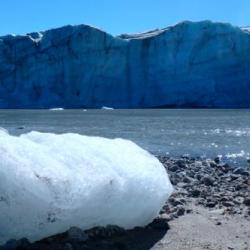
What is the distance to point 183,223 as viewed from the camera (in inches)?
202

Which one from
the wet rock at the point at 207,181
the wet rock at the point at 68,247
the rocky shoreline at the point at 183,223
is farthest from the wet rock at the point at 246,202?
the wet rock at the point at 68,247

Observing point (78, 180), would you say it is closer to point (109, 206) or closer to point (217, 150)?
point (109, 206)

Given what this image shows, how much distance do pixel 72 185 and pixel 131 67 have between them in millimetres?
50451

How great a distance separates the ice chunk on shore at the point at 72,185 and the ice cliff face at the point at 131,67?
1853 inches

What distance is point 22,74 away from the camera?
56438 millimetres

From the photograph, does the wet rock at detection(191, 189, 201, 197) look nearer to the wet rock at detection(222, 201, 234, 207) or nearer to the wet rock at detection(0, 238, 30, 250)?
the wet rock at detection(222, 201, 234, 207)

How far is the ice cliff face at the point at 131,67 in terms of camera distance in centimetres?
5153

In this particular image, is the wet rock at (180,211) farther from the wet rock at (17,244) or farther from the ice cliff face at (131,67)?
the ice cliff face at (131,67)

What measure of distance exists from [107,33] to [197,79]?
31.9 ft

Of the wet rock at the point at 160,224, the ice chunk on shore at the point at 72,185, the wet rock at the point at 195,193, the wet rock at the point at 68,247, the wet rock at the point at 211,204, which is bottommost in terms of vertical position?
the wet rock at the point at 195,193

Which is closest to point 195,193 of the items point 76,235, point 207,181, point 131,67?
point 207,181

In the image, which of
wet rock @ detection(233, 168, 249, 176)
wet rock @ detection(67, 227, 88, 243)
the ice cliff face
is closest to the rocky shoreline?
wet rock @ detection(67, 227, 88, 243)

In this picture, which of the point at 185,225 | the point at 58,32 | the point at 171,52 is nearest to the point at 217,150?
the point at 185,225

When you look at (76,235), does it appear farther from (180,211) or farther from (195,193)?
(195,193)
